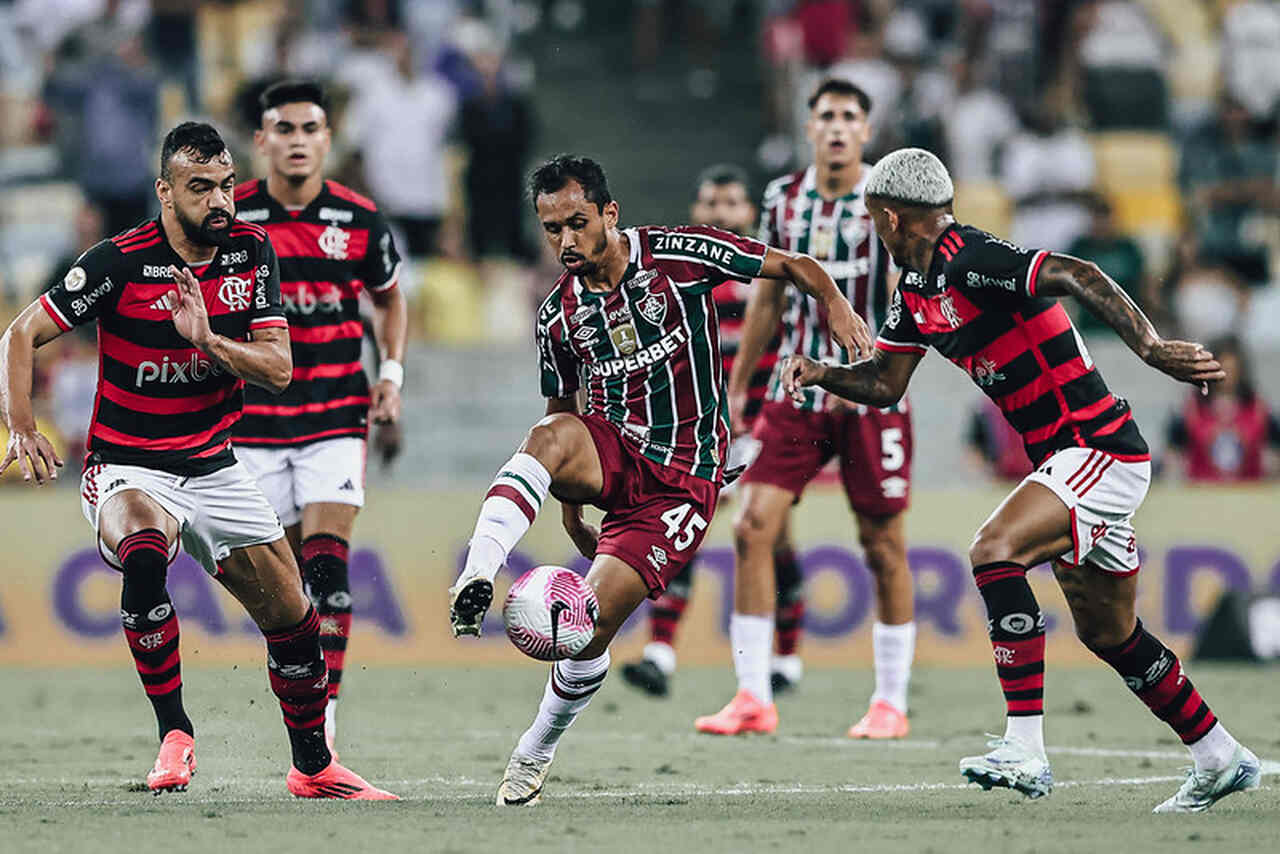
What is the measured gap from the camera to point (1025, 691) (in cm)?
744

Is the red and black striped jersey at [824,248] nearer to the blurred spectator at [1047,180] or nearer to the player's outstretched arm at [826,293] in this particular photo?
the player's outstretched arm at [826,293]

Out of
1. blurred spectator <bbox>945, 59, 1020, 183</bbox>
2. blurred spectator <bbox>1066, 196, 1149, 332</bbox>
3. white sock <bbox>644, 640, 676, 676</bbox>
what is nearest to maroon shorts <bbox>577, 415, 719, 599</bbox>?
white sock <bbox>644, 640, 676, 676</bbox>

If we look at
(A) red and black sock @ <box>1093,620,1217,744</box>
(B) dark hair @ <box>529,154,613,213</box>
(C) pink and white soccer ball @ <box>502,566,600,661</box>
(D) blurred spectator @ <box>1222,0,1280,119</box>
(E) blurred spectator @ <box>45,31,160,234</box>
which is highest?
(D) blurred spectator @ <box>1222,0,1280,119</box>

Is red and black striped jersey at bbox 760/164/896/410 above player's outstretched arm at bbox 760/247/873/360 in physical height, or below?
above

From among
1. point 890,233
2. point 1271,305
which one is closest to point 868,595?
point 1271,305

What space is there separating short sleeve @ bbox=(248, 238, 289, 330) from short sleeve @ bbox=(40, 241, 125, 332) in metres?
0.47

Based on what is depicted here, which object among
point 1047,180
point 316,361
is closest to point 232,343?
point 316,361

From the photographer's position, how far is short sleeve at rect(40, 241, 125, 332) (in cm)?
770

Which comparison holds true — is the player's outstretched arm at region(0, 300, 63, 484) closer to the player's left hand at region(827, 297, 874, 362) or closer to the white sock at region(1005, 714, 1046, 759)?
the player's left hand at region(827, 297, 874, 362)

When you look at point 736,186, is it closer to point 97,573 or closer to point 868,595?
point 868,595

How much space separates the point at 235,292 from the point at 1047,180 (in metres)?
11.1

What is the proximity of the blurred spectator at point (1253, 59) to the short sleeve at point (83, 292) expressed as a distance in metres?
13.4

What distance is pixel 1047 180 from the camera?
58.5 ft

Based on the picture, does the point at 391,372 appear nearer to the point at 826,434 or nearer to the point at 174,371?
the point at 174,371
